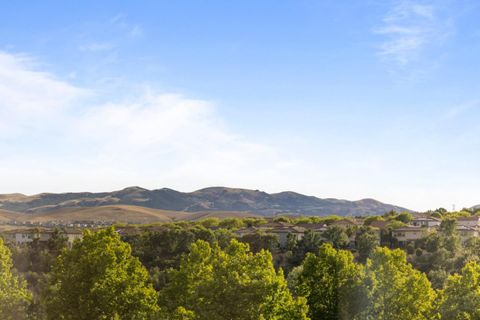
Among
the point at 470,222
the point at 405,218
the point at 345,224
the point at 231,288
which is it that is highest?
the point at 405,218

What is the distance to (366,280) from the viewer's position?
1938 inches

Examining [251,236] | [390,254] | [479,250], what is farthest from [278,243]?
[390,254]

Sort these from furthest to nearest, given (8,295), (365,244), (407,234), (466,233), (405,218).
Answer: (405,218), (407,234), (466,233), (365,244), (8,295)

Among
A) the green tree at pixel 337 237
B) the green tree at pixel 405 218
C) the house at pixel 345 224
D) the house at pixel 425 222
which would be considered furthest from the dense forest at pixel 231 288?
the green tree at pixel 405 218

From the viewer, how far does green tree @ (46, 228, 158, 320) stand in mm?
41094

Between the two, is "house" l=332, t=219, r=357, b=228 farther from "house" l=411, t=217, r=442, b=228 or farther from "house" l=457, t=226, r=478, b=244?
"house" l=457, t=226, r=478, b=244

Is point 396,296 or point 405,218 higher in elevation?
point 405,218

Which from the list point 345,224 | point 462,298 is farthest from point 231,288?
point 345,224

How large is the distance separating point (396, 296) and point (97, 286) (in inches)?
1001

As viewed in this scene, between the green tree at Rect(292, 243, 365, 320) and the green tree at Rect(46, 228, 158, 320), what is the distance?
46.4ft

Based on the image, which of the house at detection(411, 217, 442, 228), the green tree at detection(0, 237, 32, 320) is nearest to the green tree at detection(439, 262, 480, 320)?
the green tree at detection(0, 237, 32, 320)

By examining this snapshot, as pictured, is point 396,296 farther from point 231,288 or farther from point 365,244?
point 365,244

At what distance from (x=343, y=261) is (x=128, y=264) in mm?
19268

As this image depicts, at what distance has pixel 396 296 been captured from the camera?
48.5 metres
